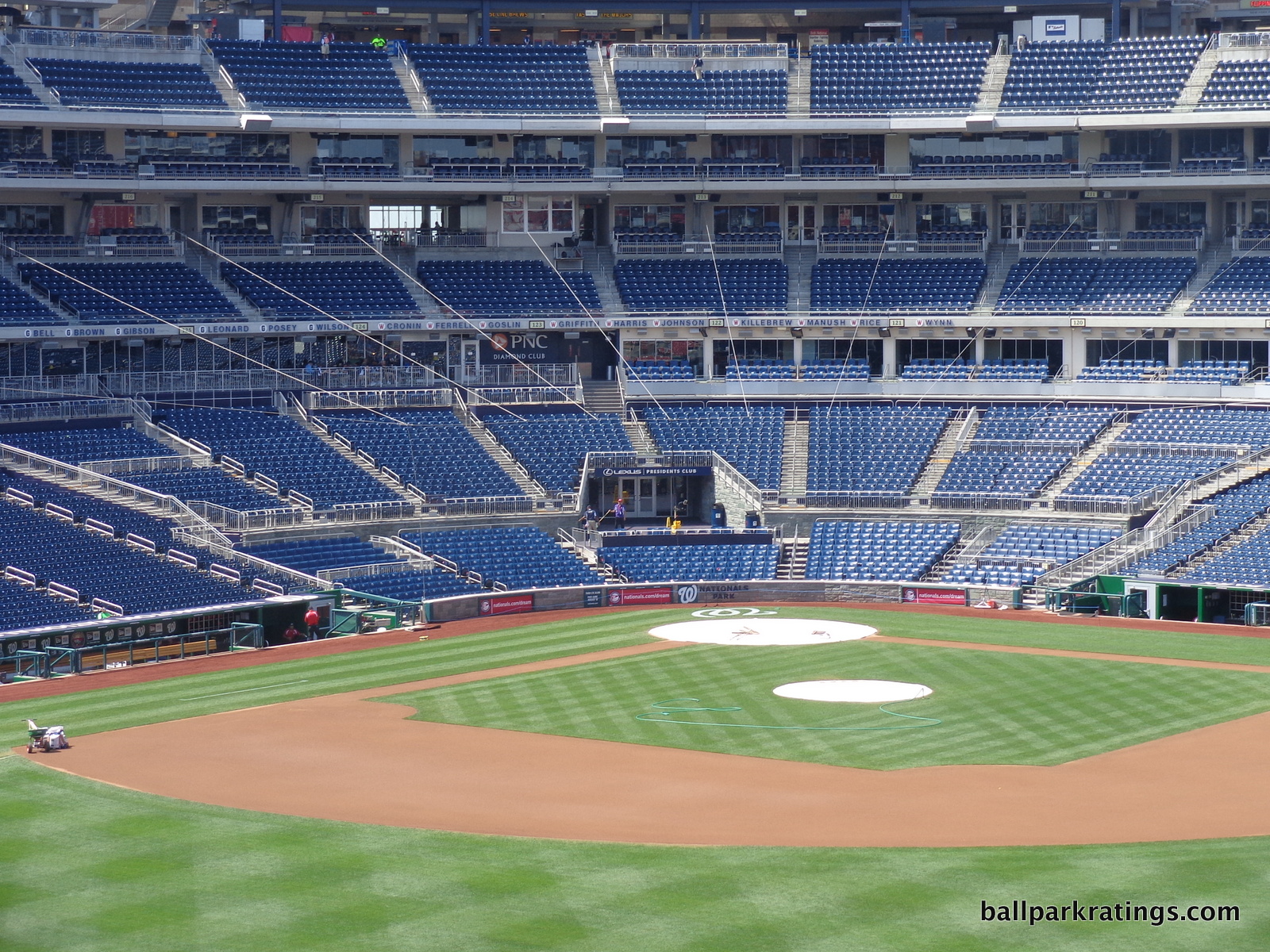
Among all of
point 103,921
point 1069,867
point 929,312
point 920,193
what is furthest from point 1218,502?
point 103,921

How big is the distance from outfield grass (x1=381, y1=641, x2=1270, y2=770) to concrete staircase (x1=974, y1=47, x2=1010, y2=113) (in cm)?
3733

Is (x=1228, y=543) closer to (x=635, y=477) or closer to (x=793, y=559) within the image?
(x=793, y=559)

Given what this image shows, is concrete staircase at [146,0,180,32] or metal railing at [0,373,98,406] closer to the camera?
metal railing at [0,373,98,406]

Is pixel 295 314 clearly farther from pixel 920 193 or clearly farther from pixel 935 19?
pixel 935 19

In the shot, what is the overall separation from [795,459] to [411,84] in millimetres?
26832

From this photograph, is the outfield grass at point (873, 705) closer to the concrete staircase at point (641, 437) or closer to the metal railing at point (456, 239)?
the concrete staircase at point (641, 437)

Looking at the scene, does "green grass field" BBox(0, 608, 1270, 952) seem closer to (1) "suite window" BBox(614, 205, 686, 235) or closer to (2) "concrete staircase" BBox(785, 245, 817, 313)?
(2) "concrete staircase" BBox(785, 245, 817, 313)

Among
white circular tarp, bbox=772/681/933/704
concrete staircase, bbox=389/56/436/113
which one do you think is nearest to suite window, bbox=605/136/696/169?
concrete staircase, bbox=389/56/436/113

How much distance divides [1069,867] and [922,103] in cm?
5762

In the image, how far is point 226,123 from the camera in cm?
7594

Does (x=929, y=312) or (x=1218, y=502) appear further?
(x=929, y=312)

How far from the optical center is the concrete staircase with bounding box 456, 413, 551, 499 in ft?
229

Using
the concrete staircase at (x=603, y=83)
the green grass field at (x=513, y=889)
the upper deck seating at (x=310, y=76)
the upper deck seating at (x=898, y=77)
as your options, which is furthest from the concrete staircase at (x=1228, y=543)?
the upper deck seating at (x=310, y=76)

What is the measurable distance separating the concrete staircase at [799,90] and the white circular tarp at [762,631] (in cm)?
3239
